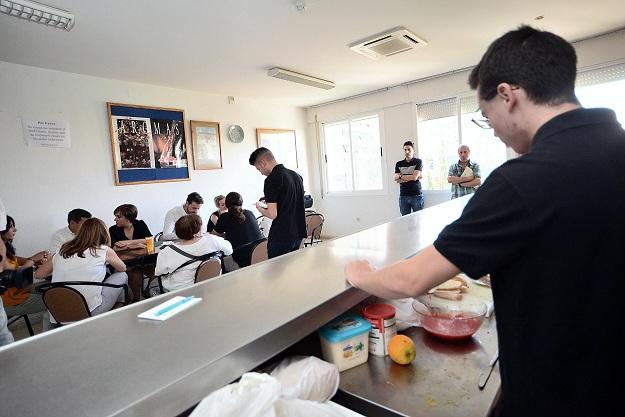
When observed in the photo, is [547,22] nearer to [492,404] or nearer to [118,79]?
[492,404]

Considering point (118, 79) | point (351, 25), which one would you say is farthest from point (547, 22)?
point (118, 79)

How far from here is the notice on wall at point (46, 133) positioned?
11.5ft

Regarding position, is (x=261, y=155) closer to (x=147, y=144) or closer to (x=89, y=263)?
(x=89, y=263)

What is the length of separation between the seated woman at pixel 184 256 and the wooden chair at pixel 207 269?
89 millimetres

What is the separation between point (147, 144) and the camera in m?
4.40

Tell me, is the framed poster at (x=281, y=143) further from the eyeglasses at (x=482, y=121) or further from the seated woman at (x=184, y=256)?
the eyeglasses at (x=482, y=121)

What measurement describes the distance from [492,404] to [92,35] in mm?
3680

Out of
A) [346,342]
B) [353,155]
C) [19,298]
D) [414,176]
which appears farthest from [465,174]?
[19,298]

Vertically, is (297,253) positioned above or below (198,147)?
below

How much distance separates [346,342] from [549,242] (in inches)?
23.3

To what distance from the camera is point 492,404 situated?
84 centimetres

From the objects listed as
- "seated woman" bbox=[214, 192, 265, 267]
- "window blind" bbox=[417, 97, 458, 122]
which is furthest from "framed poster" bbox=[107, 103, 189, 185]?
"window blind" bbox=[417, 97, 458, 122]

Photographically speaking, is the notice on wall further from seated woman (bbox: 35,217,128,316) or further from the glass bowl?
the glass bowl

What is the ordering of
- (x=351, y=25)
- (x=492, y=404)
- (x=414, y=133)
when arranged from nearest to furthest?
(x=492, y=404) < (x=351, y=25) < (x=414, y=133)
